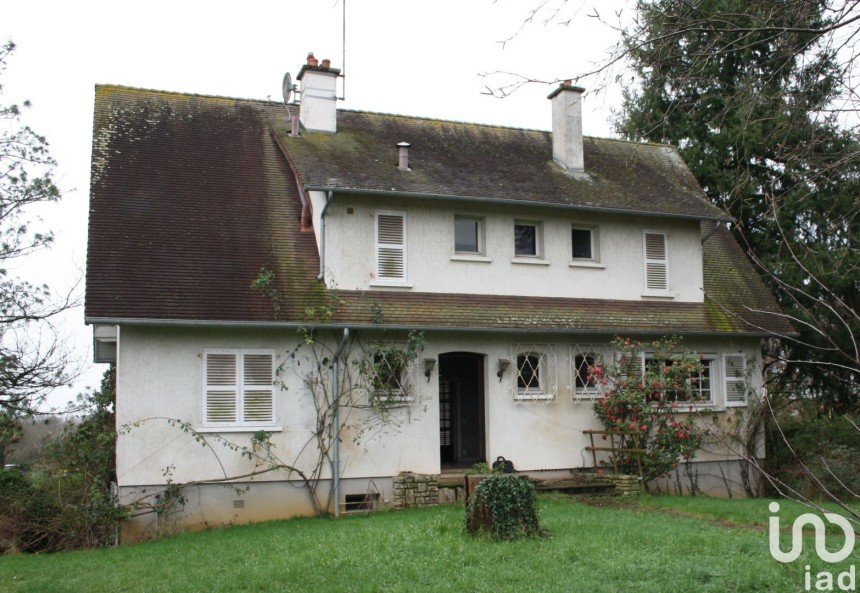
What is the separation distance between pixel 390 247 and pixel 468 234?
191 cm

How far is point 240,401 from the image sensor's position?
16047 mm

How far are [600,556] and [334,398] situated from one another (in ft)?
23.6

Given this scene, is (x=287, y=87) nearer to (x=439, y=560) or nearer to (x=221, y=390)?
(x=221, y=390)

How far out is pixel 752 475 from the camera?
64.7 ft

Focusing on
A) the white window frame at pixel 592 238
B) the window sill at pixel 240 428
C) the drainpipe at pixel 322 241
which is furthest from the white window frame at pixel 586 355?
the window sill at pixel 240 428

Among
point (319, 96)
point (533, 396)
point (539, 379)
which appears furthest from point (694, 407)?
point (319, 96)

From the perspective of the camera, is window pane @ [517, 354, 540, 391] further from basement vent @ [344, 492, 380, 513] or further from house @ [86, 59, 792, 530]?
basement vent @ [344, 492, 380, 513]

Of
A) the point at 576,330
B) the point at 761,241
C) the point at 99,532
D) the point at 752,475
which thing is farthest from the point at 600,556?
the point at 761,241

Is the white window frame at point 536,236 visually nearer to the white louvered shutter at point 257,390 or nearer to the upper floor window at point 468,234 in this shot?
the upper floor window at point 468,234

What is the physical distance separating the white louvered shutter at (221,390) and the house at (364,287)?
4 cm

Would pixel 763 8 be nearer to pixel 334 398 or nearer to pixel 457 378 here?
pixel 334 398

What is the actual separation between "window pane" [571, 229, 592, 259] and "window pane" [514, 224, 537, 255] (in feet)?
2.96

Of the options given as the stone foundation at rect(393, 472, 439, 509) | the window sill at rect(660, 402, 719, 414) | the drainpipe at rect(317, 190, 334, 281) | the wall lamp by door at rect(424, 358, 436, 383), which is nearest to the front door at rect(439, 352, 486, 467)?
the wall lamp by door at rect(424, 358, 436, 383)

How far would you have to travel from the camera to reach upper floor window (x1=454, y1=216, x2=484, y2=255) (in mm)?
18531
